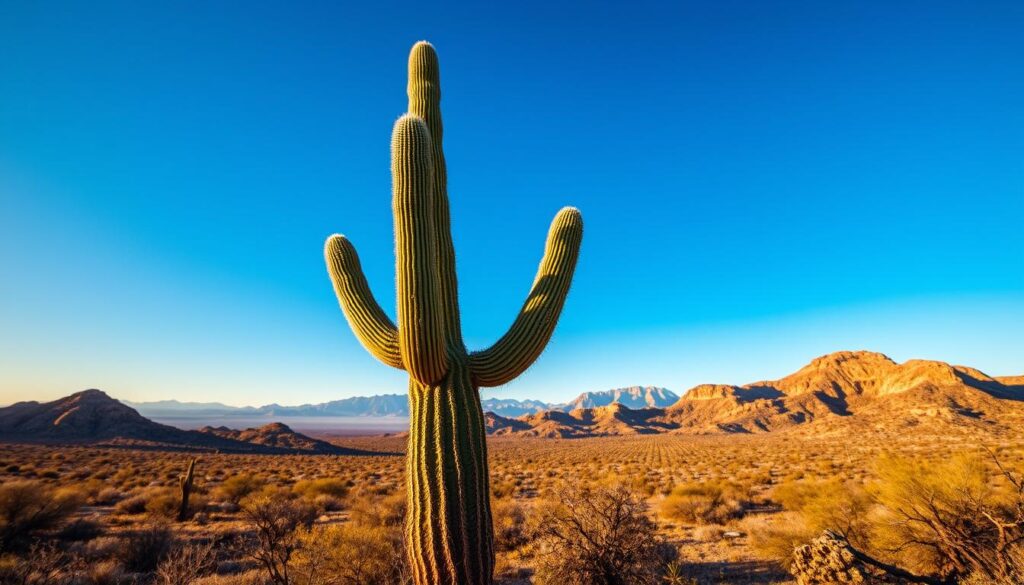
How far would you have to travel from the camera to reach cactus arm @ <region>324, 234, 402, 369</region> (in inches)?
178

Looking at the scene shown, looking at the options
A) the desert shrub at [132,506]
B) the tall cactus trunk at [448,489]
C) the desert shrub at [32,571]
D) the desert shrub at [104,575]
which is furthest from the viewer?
the desert shrub at [132,506]

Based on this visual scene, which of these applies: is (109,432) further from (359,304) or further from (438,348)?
(438,348)

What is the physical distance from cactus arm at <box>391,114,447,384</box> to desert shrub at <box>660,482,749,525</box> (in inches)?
389

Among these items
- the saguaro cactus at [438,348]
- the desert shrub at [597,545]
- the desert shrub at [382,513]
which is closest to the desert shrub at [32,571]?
the saguaro cactus at [438,348]

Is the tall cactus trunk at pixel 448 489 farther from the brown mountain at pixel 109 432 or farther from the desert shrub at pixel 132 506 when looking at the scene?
the brown mountain at pixel 109 432

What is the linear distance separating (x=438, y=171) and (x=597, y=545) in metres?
5.61

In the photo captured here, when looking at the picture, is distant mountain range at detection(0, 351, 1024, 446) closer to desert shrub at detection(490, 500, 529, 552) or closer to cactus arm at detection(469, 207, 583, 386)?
desert shrub at detection(490, 500, 529, 552)

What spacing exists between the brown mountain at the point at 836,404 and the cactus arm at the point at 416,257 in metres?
47.8

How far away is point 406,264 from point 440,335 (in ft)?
2.58

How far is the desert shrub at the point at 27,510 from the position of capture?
853 cm

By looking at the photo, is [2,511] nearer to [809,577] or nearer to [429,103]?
[429,103]

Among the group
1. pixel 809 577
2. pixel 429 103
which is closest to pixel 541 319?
pixel 429 103

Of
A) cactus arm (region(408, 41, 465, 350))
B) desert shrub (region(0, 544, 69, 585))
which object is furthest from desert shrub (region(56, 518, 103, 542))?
cactus arm (region(408, 41, 465, 350))

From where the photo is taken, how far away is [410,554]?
3.96 m
